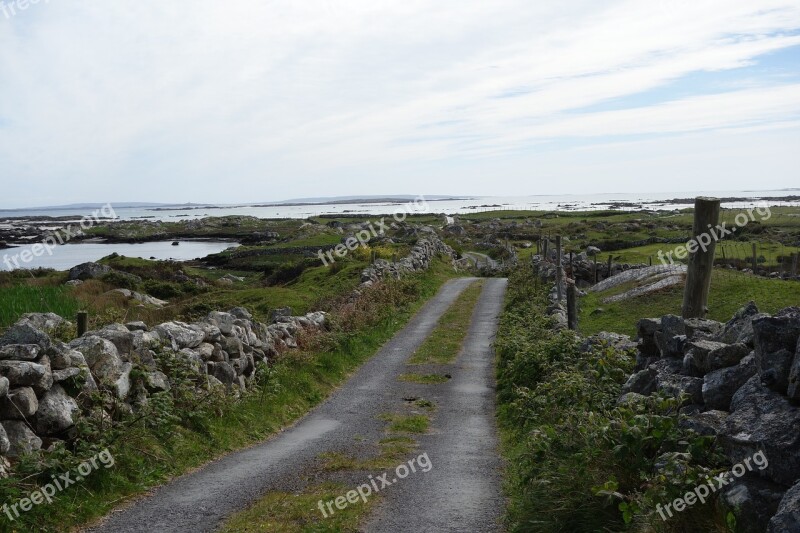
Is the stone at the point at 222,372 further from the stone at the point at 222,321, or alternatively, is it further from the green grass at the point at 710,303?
the green grass at the point at 710,303

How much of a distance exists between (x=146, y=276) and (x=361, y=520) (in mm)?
51425

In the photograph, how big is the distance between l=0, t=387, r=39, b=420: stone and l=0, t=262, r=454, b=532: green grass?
787 mm

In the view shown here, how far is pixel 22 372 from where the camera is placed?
31.3 feet

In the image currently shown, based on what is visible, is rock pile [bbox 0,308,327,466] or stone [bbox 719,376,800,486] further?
rock pile [bbox 0,308,327,466]

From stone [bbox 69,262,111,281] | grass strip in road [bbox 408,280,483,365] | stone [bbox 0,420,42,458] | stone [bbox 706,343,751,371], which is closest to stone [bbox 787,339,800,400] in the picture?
stone [bbox 706,343,751,371]

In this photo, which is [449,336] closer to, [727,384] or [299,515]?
[299,515]

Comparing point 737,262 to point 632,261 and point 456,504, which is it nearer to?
point 632,261

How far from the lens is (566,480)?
7.61 meters

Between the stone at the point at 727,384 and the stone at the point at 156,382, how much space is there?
31.2 ft

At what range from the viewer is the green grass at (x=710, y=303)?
20516mm

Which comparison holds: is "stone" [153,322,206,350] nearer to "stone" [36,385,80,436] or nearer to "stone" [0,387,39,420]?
"stone" [36,385,80,436]

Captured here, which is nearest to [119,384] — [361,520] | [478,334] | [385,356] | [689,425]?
[361,520]

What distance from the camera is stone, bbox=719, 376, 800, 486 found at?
18.7 feet

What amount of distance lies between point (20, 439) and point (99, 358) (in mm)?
2334
